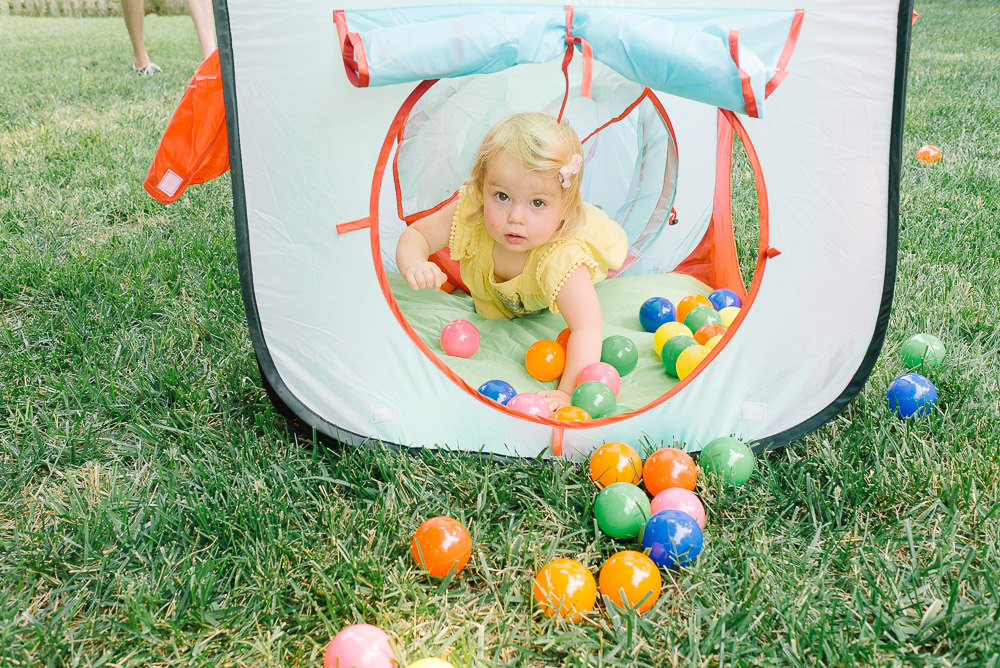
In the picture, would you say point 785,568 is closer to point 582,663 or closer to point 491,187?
point 582,663

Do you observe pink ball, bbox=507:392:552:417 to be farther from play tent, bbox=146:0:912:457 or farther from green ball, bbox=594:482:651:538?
green ball, bbox=594:482:651:538

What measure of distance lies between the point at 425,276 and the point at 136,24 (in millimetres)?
3861

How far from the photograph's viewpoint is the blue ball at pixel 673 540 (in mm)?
1311

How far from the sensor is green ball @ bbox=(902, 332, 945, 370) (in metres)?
1.84

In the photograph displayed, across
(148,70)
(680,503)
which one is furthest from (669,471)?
(148,70)

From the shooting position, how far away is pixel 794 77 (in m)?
1.49

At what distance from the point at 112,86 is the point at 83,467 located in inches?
146

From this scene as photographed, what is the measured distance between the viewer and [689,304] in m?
2.26

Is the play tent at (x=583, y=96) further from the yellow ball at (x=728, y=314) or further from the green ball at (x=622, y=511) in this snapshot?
the yellow ball at (x=728, y=314)

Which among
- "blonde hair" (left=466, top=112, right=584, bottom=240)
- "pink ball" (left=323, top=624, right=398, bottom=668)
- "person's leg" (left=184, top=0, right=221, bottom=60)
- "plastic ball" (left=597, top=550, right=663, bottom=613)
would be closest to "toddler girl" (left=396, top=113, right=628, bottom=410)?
"blonde hair" (left=466, top=112, right=584, bottom=240)

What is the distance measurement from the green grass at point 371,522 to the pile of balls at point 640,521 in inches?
1.2

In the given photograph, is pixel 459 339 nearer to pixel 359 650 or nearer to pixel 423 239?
pixel 423 239

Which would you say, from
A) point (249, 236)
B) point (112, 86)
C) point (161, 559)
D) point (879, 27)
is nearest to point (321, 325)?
point (249, 236)

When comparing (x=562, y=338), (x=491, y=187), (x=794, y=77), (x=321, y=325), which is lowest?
(x=562, y=338)
